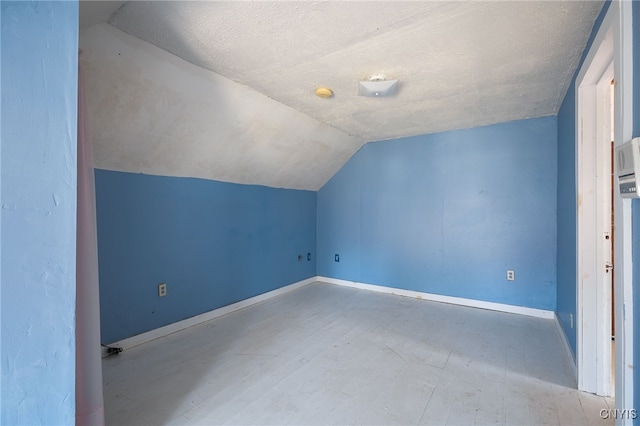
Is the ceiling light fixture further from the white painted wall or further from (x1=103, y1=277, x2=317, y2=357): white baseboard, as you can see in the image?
(x1=103, y1=277, x2=317, y2=357): white baseboard

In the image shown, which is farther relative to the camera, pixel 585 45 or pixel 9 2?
pixel 585 45

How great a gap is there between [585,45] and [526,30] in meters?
0.46

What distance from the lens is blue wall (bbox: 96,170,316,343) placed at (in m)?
2.20

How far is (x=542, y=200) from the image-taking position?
117 inches

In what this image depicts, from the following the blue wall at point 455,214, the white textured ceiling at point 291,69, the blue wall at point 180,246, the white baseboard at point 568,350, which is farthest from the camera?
the blue wall at point 455,214

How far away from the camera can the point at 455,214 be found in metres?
3.43

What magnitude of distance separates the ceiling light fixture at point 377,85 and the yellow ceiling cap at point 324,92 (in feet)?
0.89

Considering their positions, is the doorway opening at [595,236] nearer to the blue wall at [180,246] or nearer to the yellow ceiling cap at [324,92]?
the yellow ceiling cap at [324,92]

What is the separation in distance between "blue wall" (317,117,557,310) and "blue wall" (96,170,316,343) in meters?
1.12

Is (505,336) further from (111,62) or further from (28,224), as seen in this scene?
(111,62)

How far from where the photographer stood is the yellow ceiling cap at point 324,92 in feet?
7.45

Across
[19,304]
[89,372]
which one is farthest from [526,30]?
[89,372]

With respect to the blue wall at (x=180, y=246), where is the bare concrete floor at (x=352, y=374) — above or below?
below

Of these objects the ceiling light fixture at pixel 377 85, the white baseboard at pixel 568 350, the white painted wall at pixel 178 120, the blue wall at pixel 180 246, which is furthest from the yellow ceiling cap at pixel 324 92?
the white baseboard at pixel 568 350
